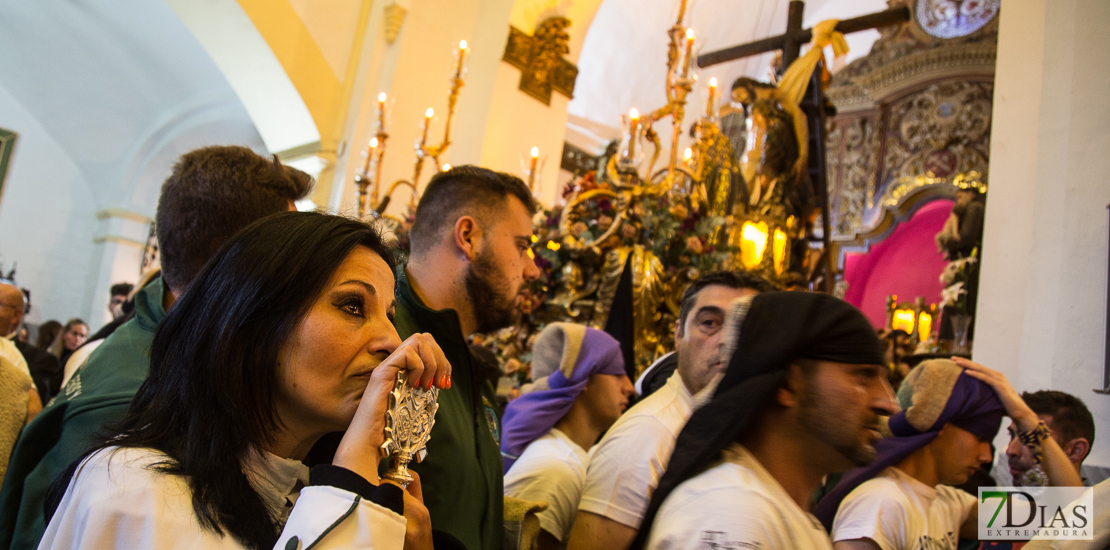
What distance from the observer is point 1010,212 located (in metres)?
3.57

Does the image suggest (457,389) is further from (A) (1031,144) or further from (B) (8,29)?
(B) (8,29)

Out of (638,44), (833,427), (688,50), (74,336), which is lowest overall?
(74,336)

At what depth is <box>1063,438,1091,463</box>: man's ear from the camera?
8.95ft

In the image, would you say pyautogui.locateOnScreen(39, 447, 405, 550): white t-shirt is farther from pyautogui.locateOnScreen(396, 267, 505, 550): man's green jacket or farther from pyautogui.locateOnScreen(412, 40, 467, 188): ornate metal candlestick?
pyautogui.locateOnScreen(412, 40, 467, 188): ornate metal candlestick

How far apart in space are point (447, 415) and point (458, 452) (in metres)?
0.10

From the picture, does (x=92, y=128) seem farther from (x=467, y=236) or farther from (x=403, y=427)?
(x=403, y=427)

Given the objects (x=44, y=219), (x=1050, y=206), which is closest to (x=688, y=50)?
(x=1050, y=206)

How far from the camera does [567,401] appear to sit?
9.22 feet

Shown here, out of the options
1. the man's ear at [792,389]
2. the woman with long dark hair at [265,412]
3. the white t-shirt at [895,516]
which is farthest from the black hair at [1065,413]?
the woman with long dark hair at [265,412]

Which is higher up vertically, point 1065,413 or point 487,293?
point 487,293

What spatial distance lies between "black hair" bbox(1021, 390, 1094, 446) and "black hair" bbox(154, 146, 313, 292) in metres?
2.85

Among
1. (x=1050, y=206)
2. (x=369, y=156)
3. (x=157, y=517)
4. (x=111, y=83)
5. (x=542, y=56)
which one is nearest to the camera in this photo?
(x=157, y=517)

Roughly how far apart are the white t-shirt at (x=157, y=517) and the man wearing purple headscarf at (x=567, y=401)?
1580 millimetres

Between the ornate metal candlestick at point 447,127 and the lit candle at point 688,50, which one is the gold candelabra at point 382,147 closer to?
the ornate metal candlestick at point 447,127
